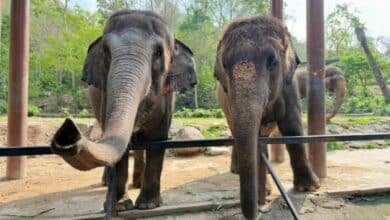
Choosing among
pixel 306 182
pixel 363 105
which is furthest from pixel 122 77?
pixel 363 105

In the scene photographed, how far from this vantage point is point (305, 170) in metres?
4.22

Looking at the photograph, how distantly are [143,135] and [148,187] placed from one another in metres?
0.47

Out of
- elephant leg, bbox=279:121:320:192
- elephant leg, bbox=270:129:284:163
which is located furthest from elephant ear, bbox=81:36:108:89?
elephant leg, bbox=270:129:284:163

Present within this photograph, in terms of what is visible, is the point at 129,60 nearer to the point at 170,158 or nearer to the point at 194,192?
the point at 194,192

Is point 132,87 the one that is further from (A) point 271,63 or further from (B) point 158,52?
(A) point 271,63

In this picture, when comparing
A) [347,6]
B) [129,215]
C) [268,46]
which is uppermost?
[347,6]

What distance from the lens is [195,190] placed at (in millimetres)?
4453

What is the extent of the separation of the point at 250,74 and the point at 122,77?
891 millimetres

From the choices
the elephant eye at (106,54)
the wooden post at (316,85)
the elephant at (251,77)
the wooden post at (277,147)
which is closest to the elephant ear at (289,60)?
the elephant at (251,77)

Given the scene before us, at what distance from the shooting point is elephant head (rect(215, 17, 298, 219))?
2783 mm

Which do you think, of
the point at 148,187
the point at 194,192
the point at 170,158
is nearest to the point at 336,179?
the point at 194,192

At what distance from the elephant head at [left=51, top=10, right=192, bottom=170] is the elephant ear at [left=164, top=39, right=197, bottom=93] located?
0.01 m

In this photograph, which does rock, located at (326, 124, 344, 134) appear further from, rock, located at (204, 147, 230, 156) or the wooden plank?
the wooden plank

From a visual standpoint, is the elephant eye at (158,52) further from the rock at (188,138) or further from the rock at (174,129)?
the rock at (174,129)
